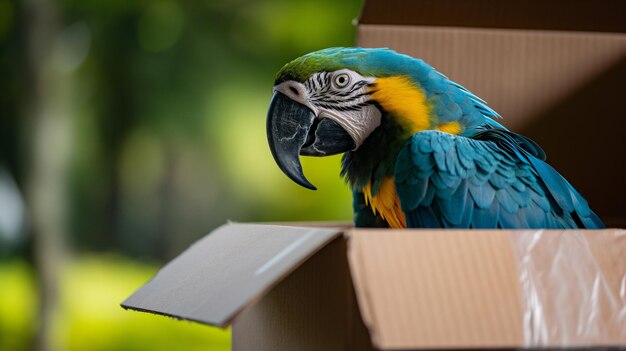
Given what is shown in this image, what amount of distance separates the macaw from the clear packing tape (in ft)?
1.13

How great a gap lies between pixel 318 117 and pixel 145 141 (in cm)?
305

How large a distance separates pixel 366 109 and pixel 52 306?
8.75ft

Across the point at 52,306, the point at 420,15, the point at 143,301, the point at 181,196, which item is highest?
the point at 420,15

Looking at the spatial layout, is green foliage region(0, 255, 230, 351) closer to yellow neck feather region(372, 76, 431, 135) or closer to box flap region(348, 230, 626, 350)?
yellow neck feather region(372, 76, 431, 135)

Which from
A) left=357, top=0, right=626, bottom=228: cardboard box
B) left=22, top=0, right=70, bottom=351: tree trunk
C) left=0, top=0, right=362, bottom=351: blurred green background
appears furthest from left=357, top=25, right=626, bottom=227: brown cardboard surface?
left=22, top=0, right=70, bottom=351: tree trunk

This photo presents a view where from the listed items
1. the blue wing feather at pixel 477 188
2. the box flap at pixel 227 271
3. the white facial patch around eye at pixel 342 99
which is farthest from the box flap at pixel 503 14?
the box flap at pixel 227 271

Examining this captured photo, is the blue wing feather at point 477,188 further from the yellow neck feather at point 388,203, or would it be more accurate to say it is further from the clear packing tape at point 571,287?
the clear packing tape at point 571,287

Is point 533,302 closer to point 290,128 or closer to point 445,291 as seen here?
point 445,291

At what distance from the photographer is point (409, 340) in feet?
1.71

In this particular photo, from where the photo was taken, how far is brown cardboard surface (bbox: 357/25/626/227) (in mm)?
1187

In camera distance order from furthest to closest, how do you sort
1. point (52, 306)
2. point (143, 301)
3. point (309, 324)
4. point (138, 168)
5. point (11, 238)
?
point (138, 168)
point (11, 238)
point (52, 306)
point (143, 301)
point (309, 324)

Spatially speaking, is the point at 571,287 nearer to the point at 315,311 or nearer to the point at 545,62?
the point at 315,311

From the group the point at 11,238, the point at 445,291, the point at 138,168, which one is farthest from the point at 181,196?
the point at 445,291

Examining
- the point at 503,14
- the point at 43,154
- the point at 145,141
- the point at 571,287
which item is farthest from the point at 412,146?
the point at 145,141
